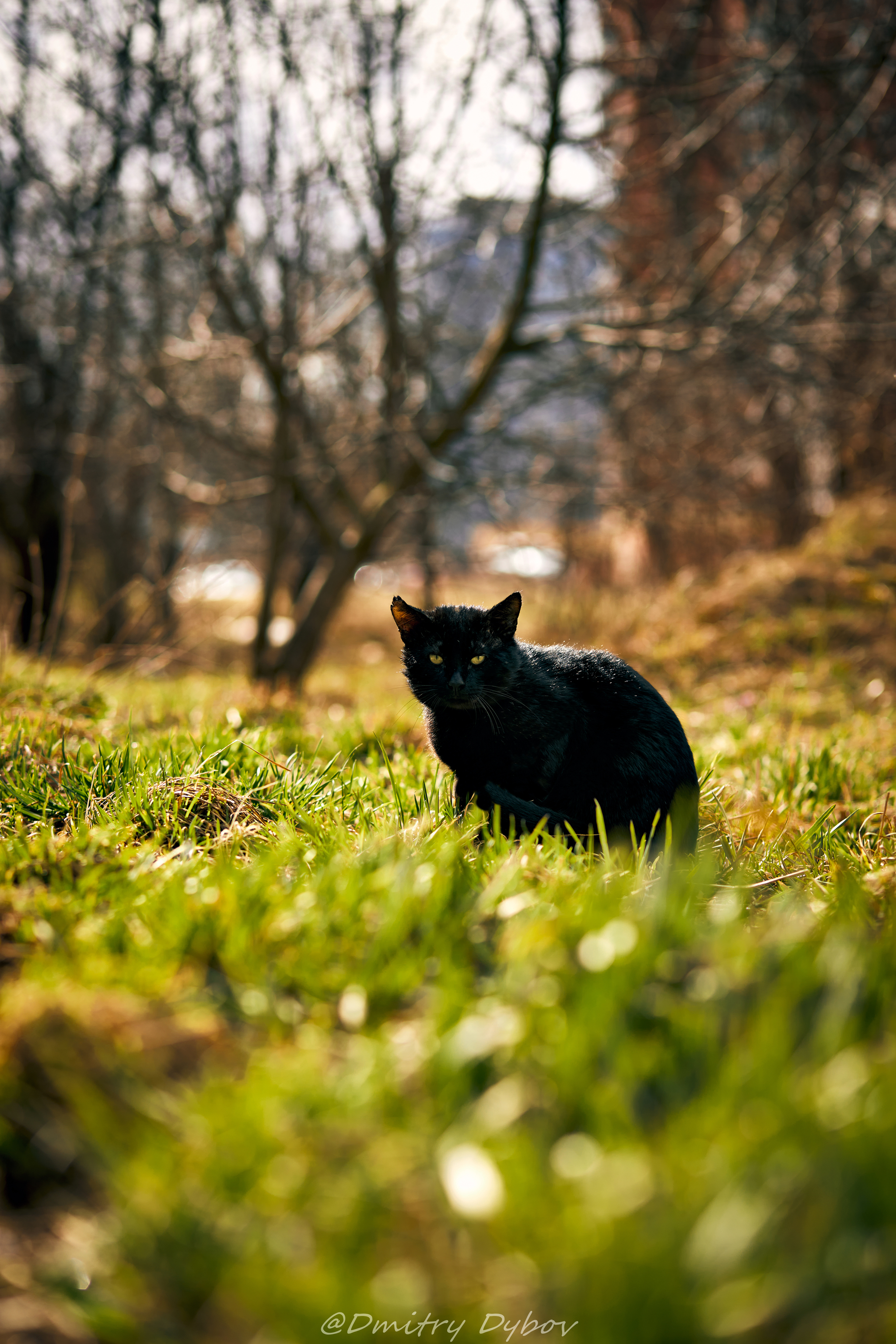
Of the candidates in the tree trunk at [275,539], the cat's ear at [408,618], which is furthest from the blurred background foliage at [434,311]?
the cat's ear at [408,618]

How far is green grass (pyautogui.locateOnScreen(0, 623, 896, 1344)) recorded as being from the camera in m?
1.04

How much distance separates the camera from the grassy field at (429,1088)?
1045 mm

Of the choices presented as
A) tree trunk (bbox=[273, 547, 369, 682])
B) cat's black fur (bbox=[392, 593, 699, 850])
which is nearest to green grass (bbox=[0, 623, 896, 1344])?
cat's black fur (bbox=[392, 593, 699, 850])

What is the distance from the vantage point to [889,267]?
9148 millimetres

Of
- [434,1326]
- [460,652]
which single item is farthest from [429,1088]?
Answer: [460,652]

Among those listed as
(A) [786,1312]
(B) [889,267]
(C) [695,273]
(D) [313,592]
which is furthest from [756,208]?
(A) [786,1312]

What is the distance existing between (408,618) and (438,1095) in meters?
2.02

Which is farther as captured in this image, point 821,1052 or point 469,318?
point 469,318

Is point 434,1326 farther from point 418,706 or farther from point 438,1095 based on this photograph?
point 418,706

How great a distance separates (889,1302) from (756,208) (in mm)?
7834

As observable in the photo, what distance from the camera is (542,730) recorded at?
2.92 meters

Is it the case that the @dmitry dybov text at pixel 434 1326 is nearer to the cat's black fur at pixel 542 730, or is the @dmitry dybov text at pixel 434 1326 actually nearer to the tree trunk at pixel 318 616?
the cat's black fur at pixel 542 730

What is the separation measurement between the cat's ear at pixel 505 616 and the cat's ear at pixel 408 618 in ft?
0.87

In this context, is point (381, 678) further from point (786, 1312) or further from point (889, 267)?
point (786, 1312)
